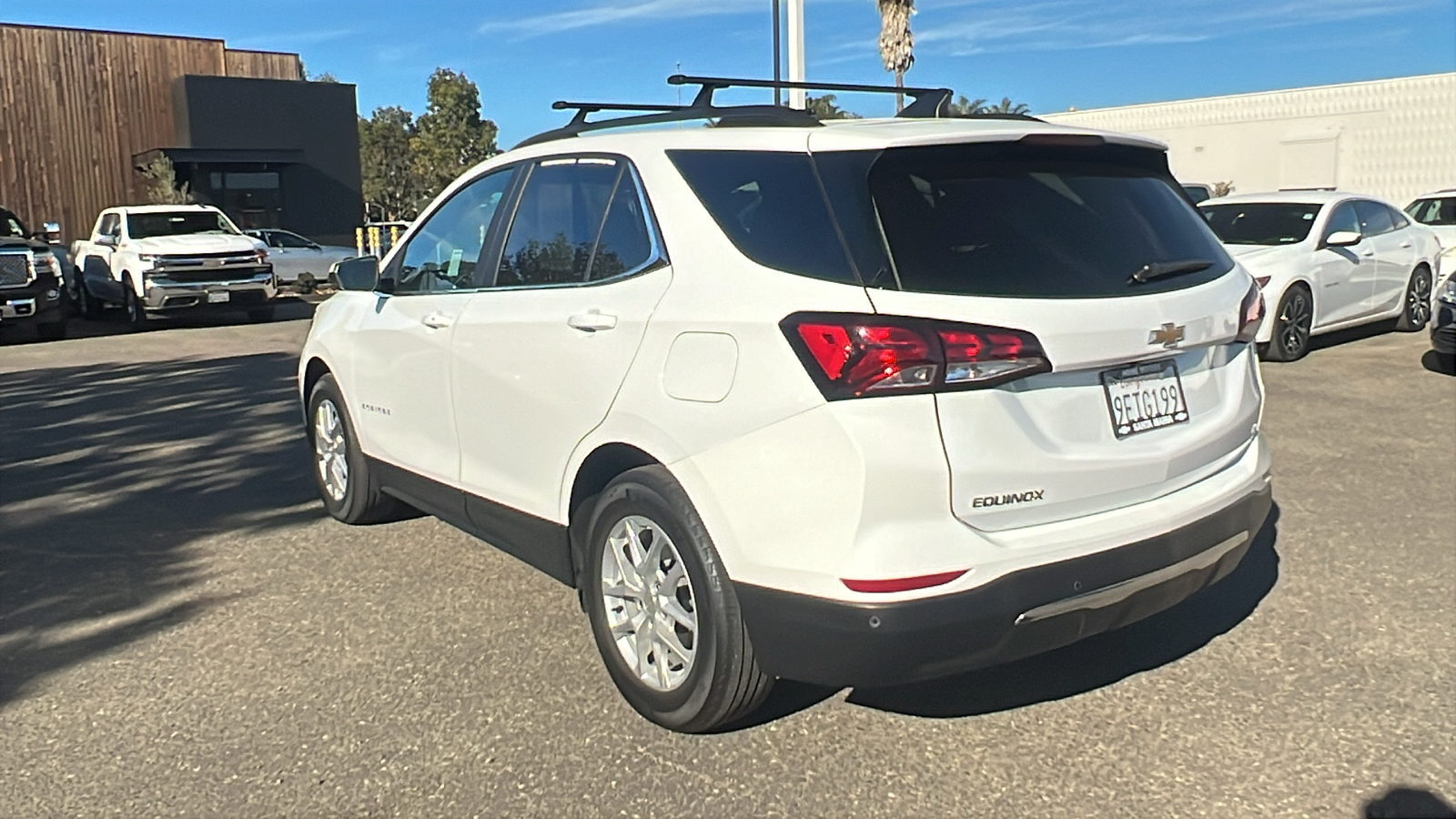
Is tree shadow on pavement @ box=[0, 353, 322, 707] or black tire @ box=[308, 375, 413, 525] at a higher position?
black tire @ box=[308, 375, 413, 525]

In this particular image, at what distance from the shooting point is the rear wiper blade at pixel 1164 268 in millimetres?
3247

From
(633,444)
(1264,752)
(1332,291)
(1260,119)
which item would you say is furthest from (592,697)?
(1260,119)

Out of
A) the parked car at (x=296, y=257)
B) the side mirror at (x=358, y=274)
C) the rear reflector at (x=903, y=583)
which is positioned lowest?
the rear reflector at (x=903, y=583)

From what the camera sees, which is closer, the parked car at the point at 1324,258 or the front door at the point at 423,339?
the front door at the point at 423,339

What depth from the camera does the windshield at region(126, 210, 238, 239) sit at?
17.5 metres

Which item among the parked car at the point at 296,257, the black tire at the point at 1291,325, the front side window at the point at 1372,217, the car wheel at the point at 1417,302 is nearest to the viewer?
the black tire at the point at 1291,325

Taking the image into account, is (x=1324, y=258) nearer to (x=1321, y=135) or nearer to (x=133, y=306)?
(x=133, y=306)

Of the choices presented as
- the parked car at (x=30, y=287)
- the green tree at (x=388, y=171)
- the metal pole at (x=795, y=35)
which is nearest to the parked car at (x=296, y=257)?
the parked car at (x=30, y=287)

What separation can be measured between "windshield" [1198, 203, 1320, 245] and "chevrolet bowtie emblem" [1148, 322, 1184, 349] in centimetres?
841

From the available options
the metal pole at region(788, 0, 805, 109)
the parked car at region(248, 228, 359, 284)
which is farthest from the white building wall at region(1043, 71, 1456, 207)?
the parked car at region(248, 228, 359, 284)

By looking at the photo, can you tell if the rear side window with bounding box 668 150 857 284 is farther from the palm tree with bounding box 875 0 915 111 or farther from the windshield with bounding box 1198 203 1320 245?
the palm tree with bounding box 875 0 915 111

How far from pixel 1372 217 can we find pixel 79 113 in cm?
2969

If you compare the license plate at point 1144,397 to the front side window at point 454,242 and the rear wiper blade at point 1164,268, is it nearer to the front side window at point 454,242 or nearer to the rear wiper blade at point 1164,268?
the rear wiper blade at point 1164,268

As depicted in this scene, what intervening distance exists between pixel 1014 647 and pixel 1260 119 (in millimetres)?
38508
